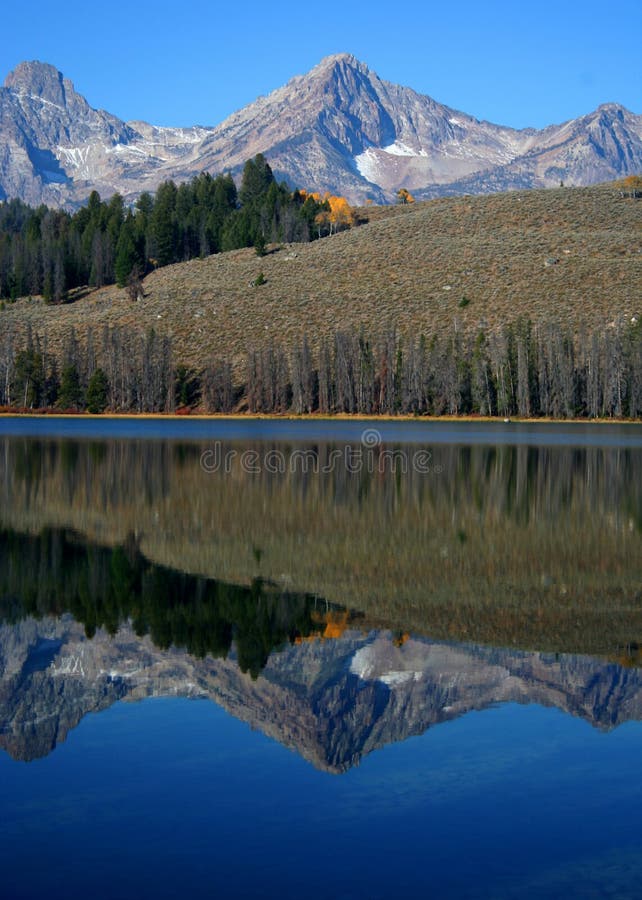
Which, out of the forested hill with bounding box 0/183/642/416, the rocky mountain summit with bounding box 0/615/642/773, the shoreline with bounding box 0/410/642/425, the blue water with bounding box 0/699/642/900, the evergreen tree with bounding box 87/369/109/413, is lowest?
the blue water with bounding box 0/699/642/900

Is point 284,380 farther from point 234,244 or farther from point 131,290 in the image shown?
point 234,244

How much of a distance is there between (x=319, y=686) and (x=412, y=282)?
13428 cm

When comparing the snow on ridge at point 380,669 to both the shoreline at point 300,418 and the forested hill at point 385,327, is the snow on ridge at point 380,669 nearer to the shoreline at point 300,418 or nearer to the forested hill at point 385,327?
the shoreline at point 300,418

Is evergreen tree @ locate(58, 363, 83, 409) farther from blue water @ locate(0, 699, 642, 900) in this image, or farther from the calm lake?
blue water @ locate(0, 699, 642, 900)

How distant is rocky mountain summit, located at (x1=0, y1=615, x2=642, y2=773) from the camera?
11.9 metres

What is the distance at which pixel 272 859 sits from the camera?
8.85 meters

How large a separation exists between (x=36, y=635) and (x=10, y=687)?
8.77 ft

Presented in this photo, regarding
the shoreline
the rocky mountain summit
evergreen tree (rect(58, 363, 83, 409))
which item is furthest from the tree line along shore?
the rocky mountain summit

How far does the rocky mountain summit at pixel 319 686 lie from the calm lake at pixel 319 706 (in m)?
0.05

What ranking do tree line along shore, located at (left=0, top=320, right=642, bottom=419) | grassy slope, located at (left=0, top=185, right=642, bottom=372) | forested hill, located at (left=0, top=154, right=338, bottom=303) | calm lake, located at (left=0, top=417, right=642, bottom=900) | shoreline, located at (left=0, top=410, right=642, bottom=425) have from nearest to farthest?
1. calm lake, located at (left=0, top=417, right=642, bottom=900)
2. shoreline, located at (left=0, top=410, right=642, bottom=425)
3. tree line along shore, located at (left=0, top=320, right=642, bottom=419)
4. grassy slope, located at (left=0, top=185, right=642, bottom=372)
5. forested hill, located at (left=0, top=154, right=338, bottom=303)

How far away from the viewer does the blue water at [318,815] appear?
336 inches

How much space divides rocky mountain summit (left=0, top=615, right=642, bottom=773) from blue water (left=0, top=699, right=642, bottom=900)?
0.37 m

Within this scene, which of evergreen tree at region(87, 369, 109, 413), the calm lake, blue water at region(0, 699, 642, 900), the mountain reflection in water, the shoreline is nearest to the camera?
blue water at region(0, 699, 642, 900)

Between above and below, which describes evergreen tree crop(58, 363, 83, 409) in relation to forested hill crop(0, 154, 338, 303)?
below
